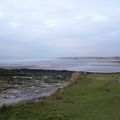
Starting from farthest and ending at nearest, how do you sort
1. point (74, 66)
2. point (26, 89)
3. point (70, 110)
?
point (74, 66) → point (26, 89) → point (70, 110)

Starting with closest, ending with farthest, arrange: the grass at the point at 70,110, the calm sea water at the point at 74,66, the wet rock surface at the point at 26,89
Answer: the grass at the point at 70,110
the wet rock surface at the point at 26,89
the calm sea water at the point at 74,66

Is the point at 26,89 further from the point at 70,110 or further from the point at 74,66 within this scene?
the point at 74,66

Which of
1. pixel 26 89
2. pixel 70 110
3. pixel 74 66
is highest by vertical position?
pixel 74 66

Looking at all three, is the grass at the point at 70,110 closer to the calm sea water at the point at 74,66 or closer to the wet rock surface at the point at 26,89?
the wet rock surface at the point at 26,89

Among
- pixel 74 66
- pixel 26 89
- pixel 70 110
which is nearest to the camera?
pixel 70 110

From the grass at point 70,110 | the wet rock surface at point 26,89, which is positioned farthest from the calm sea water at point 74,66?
the grass at point 70,110

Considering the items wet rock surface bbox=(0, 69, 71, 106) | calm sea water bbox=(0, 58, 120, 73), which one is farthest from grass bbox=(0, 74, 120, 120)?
calm sea water bbox=(0, 58, 120, 73)

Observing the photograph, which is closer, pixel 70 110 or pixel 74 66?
pixel 70 110

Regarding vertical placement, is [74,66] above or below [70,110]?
above

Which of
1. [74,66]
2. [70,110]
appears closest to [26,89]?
[70,110]

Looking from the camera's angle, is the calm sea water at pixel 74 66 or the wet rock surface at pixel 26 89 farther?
the calm sea water at pixel 74 66

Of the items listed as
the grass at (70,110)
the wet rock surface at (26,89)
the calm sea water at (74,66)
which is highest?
the calm sea water at (74,66)

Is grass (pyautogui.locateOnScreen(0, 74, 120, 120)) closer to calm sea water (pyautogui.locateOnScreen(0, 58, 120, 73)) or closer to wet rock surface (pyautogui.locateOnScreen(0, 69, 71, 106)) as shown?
wet rock surface (pyautogui.locateOnScreen(0, 69, 71, 106))

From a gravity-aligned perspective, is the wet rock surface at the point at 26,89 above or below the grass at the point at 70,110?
below
